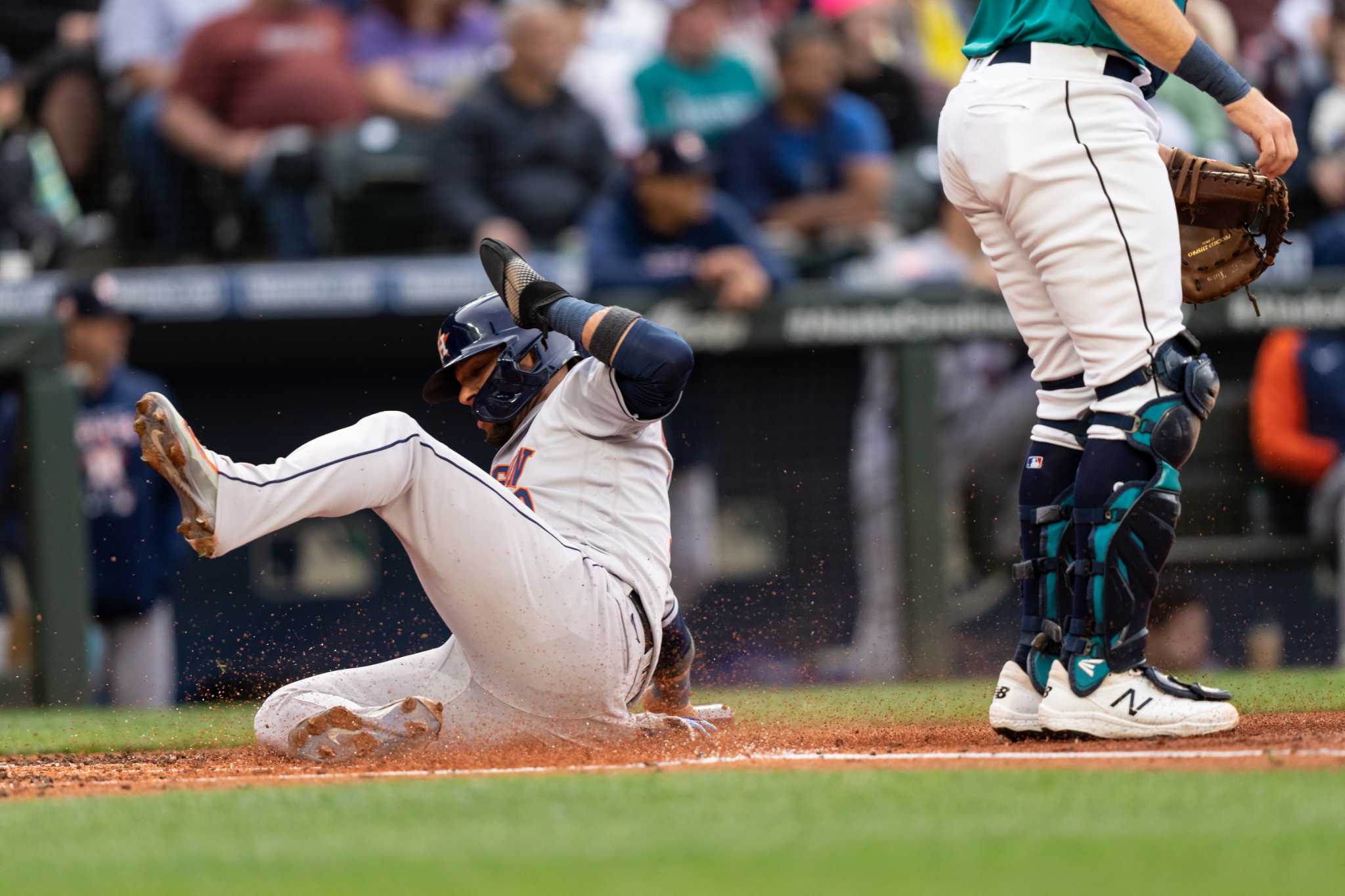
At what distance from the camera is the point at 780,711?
4973 millimetres

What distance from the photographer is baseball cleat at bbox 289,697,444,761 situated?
3623 millimetres

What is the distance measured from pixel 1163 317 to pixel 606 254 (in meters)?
4.32

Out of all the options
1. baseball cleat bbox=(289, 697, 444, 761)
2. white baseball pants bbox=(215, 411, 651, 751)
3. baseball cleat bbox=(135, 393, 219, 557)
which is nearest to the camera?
baseball cleat bbox=(135, 393, 219, 557)

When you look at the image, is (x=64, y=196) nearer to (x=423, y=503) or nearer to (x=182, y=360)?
(x=182, y=360)

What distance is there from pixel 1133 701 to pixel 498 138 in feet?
17.4

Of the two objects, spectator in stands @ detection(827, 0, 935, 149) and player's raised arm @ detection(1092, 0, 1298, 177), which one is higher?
spectator in stands @ detection(827, 0, 935, 149)

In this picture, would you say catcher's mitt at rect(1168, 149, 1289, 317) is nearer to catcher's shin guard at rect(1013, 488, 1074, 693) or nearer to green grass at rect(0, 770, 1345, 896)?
catcher's shin guard at rect(1013, 488, 1074, 693)

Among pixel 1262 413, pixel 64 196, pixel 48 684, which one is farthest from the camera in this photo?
pixel 64 196

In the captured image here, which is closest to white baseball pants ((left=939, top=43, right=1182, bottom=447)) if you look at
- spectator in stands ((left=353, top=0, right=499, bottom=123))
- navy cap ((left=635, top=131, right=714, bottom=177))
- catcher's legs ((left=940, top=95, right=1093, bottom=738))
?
catcher's legs ((left=940, top=95, right=1093, bottom=738))

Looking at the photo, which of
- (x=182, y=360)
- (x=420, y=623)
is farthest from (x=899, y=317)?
(x=182, y=360)

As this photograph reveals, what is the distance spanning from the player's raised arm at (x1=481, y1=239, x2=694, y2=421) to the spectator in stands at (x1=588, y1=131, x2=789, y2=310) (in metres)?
3.69

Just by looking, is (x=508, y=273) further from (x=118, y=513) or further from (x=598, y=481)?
(x=118, y=513)

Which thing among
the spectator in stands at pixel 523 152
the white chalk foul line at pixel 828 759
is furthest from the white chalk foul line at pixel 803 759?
the spectator in stands at pixel 523 152

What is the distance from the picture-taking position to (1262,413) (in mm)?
7684
